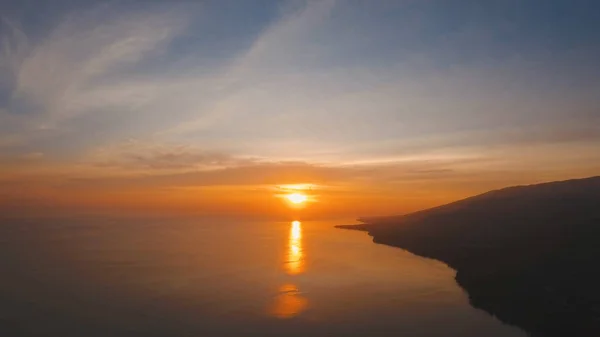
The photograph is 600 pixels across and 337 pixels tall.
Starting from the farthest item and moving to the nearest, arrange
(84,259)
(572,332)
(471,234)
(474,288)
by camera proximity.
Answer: (471,234)
(84,259)
(474,288)
(572,332)

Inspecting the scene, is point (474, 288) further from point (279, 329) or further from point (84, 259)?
point (84, 259)

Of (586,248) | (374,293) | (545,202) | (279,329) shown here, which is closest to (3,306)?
(279,329)

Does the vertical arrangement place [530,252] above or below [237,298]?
above

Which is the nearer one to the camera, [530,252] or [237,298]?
[237,298]

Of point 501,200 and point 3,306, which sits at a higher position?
point 501,200
